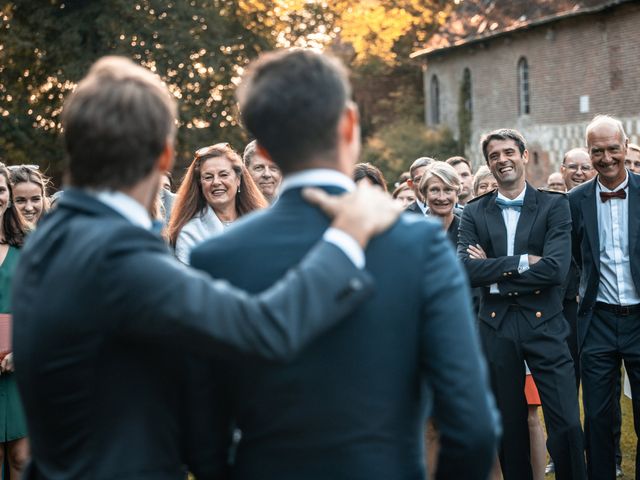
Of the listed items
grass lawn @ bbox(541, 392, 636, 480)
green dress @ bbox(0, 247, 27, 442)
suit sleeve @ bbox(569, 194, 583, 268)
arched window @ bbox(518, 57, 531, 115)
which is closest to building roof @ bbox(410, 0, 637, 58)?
arched window @ bbox(518, 57, 531, 115)

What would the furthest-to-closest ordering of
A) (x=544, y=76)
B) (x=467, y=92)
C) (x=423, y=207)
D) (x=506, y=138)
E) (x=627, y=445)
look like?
1. (x=467, y=92)
2. (x=544, y=76)
3. (x=627, y=445)
4. (x=423, y=207)
5. (x=506, y=138)

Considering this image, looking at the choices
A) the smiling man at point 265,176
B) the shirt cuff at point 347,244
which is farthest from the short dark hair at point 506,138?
the shirt cuff at point 347,244

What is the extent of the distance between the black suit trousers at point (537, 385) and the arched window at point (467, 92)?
39204mm

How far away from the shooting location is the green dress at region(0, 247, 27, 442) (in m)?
7.03

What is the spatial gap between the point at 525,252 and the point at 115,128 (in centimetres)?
536

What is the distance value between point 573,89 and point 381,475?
3616 cm

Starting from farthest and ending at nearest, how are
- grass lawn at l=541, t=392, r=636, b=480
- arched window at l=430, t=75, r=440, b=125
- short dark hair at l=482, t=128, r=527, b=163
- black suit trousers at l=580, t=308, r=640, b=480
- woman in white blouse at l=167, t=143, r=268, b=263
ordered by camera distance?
1. arched window at l=430, t=75, r=440, b=125
2. grass lawn at l=541, t=392, r=636, b=480
3. short dark hair at l=482, t=128, r=527, b=163
4. black suit trousers at l=580, t=308, r=640, b=480
5. woman in white blouse at l=167, t=143, r=268, b=263

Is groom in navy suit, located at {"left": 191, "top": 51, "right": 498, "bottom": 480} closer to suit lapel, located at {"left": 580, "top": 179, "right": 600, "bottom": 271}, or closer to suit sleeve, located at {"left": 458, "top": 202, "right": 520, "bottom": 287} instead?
suit sleeve, located at {"left": 458, "top": 202, "right": 520, "bottom": 287}

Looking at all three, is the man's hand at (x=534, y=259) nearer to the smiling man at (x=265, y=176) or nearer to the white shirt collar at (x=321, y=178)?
the smiling man at (x=265, y=176)

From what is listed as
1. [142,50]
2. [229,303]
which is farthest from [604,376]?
[142,50]

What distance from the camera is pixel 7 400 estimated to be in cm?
705

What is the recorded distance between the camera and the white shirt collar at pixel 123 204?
2.75 meters

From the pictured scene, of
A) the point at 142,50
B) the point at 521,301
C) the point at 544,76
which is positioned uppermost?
the point at 142,50

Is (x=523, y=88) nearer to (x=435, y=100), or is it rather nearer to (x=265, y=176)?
(x=435, y=100)
